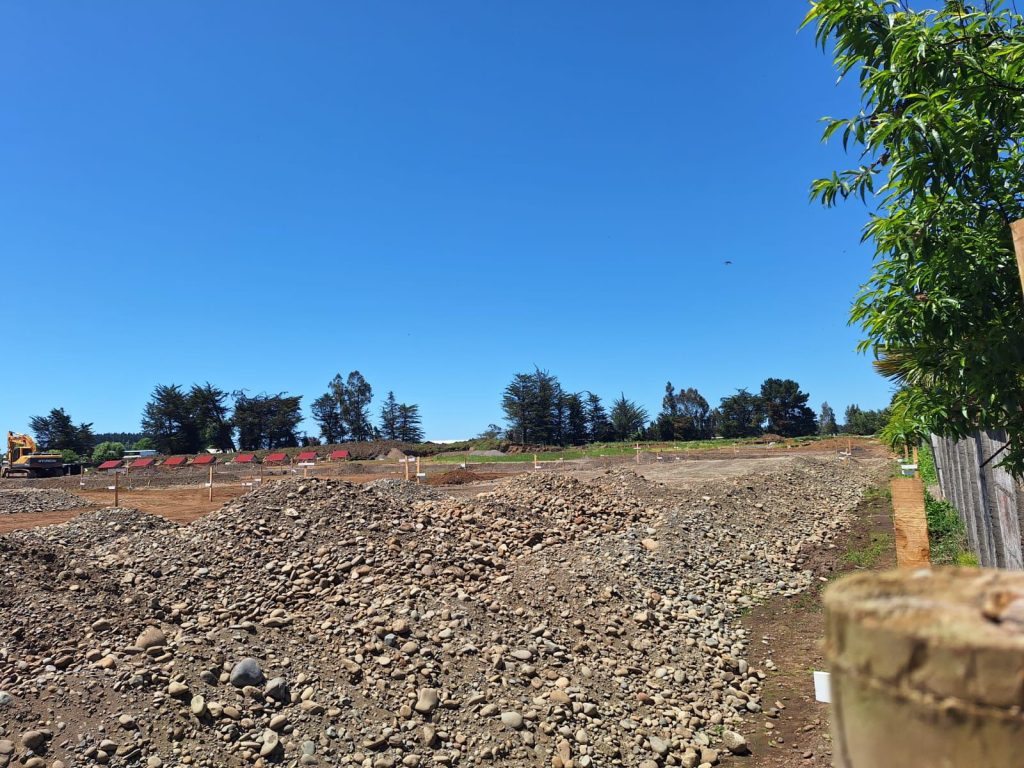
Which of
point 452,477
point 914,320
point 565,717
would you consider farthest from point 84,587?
point 452,477

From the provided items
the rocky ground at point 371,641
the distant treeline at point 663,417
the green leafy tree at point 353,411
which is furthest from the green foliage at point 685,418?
the rocky ground at point 371,641

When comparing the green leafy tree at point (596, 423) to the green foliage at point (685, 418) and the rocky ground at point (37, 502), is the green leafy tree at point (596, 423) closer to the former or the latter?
the green foliage at point (685, 418)

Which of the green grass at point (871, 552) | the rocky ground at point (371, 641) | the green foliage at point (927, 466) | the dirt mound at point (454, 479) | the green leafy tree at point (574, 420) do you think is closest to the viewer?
the rocky ground at point (371, 641)

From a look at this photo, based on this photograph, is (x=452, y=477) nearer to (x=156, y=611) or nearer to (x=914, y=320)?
(x=156, y=611)

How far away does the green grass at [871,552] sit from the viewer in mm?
10297

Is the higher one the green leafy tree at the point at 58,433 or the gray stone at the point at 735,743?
A: the green leafy tree at the point at 58,433

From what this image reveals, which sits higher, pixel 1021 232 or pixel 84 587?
pixel 1021 232

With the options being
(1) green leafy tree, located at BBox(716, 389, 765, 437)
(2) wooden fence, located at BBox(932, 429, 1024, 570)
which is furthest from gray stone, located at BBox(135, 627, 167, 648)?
(1) green leafy tree, located at BBox(716, 389, 765, 437)

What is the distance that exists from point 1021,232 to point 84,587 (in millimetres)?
8429

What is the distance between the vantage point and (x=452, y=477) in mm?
29297

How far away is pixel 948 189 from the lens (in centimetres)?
252

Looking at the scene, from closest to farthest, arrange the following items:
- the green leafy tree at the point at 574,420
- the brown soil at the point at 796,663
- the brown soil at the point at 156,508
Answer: the brown soil at the point at 796,663 → the brown soil at the point at 156,508 → the green leafy tree at the point at 574,420

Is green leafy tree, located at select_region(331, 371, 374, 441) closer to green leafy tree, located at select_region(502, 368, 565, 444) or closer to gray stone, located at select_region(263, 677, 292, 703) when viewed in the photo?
green leafy tree, located at select_region(502, 368, 565, 444)

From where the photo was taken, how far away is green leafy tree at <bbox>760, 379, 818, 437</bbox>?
79.9 m
